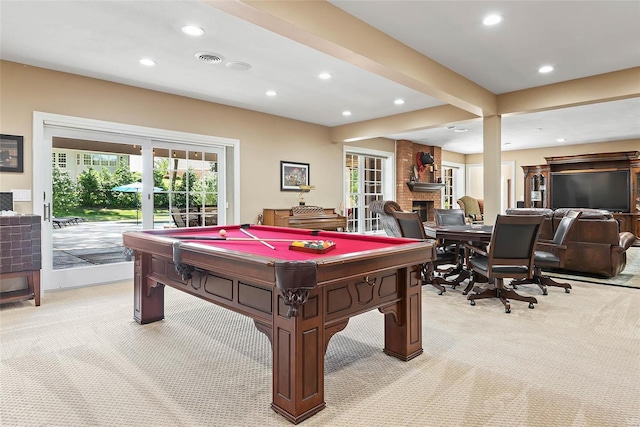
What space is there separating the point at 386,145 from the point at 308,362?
7.43m

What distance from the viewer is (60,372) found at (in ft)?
7.32

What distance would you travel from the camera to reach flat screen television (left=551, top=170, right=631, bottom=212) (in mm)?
8602

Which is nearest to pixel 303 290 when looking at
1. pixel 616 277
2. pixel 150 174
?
pixel 150 174

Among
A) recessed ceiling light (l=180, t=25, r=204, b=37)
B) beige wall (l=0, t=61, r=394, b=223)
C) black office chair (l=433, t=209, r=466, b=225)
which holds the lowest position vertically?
black office chair (l=433, t=209, r=466, b=225)

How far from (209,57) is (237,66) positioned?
1.13ft

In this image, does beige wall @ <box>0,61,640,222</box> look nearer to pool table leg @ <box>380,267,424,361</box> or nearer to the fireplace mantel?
the fireplace mantel

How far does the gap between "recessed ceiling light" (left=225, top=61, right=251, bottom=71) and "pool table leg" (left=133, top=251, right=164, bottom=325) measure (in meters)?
2.22

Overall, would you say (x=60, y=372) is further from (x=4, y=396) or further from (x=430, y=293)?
(x=430, y=293)

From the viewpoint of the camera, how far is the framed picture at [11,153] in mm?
3822

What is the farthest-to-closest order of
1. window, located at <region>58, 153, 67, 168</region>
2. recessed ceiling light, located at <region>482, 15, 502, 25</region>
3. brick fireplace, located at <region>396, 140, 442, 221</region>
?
1. brick fireplace, located at <region>396, 140, 442, 221</region>
2. window, located at <region>58, 153, 67, 168</region>
3. recessed ceiling light, located at <region>482, 15, 502, 25</region>

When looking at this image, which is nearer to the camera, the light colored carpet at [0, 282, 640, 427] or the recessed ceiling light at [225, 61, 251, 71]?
the light colored carpet at [0, 282, 640, 427]

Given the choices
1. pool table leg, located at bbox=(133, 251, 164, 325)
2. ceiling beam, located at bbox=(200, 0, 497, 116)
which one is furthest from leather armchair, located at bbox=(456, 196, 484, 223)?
pool table leg, located at bbox=(133, 251, 164, 325)

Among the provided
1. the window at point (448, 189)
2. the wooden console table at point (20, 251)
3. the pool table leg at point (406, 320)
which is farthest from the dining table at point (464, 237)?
the window at point (448, 189)

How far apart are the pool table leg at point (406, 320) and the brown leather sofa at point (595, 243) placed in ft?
10.3
